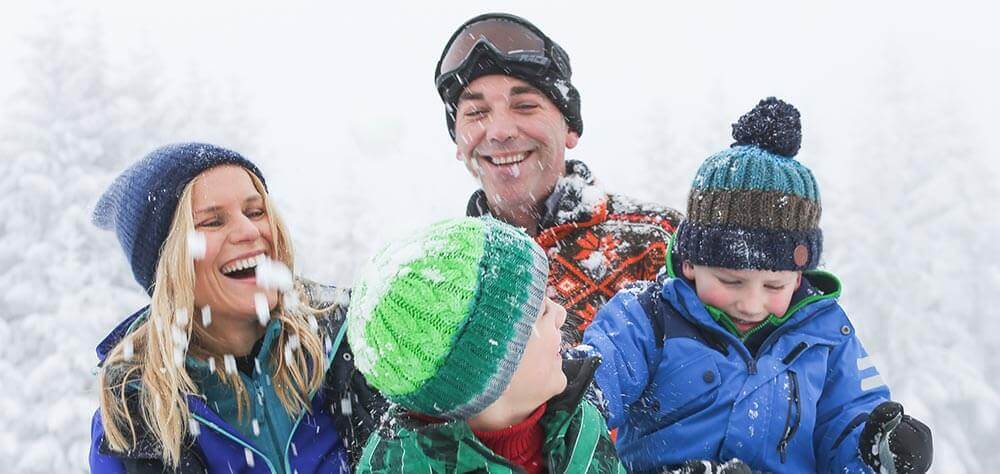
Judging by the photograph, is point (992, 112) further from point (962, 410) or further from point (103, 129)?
point (103, 129)

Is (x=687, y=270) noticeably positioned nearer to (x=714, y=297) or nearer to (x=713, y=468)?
(x=714, y=297)

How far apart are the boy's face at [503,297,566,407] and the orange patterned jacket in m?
1.45

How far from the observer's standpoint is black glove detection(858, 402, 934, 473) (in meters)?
2.81

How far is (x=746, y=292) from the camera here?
320 centimetres

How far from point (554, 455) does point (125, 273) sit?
1478 cm

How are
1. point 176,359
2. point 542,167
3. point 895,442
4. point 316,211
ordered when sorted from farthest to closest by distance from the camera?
point 316,211 → point 542,167 → point 176,359 → point 895,442

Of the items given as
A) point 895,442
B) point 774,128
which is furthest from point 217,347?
point 895,442

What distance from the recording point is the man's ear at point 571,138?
4389 millimetres

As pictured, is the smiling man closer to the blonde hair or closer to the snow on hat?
the snow on hat

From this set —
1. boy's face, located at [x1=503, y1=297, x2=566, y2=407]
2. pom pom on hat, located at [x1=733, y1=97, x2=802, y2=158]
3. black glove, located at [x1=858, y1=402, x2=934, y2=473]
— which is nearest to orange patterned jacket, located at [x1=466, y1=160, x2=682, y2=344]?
pom pom on hat, located at [x1=733, y1=97, x2=802, y2=158]

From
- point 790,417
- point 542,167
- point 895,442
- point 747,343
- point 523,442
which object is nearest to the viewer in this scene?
point 523,442

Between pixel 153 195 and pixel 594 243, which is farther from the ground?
pixel 153 195

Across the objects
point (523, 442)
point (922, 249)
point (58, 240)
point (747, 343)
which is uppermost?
point (523, 442)

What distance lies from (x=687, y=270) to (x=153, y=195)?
2.33 m
